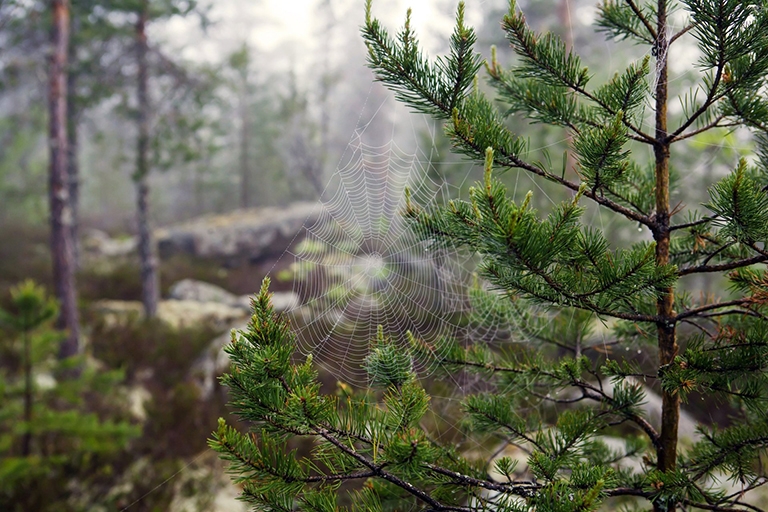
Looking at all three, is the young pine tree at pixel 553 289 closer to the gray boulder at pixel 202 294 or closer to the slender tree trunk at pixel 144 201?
the slender tree trunk at pixel 144 201

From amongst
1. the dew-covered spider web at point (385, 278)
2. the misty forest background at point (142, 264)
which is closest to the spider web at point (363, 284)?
the dew-covered spider web at point (385, 278)

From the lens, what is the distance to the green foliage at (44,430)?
473 centimetres

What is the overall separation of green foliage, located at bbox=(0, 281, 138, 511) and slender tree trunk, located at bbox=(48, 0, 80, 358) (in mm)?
2320

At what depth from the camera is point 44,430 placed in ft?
17.2

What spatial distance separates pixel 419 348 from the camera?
214 centimetres

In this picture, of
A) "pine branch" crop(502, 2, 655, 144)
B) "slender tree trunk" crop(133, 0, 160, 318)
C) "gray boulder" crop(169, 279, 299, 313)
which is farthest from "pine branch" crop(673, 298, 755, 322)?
"gray boulder" crop(169, 279, 299, 313)

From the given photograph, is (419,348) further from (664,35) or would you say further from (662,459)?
(664,35)

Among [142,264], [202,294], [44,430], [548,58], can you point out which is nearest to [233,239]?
[202,294]

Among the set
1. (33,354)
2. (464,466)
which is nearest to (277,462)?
(464,466)

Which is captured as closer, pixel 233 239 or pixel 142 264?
pixel 142 264

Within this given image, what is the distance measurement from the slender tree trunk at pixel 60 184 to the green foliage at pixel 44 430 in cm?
232

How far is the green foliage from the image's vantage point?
4734 mm

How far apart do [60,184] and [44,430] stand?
444cm

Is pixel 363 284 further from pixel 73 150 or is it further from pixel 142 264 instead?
pixel 73 150
